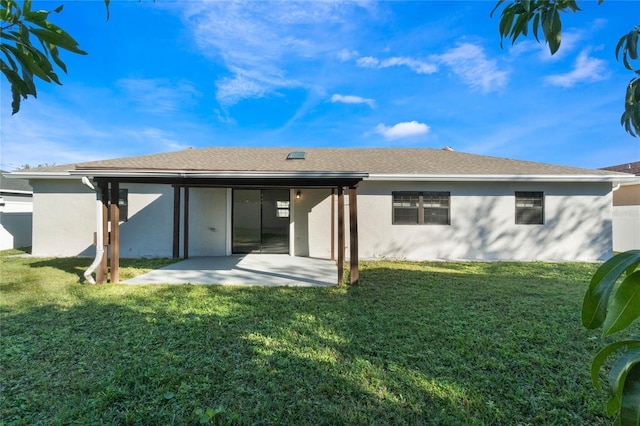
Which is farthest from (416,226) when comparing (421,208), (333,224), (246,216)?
(246,216)

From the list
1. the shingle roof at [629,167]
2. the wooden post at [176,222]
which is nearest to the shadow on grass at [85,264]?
the wooden post at [176,222]

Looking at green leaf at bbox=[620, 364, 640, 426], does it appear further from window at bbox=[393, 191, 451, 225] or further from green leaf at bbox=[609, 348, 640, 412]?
window at bbox=[393, 191, 451, 225]

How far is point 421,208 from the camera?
1004 centimetres

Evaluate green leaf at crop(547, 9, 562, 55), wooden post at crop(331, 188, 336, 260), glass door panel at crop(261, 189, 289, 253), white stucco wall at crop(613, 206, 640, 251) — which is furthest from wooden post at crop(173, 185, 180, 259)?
white stucco wall at crop(613, 206, 640, 251)

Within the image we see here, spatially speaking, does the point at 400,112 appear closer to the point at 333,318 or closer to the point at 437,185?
the point at 437,185

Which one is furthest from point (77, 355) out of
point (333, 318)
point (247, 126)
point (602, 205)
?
point (247, 126)

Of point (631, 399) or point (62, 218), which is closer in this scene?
point (631, 399)

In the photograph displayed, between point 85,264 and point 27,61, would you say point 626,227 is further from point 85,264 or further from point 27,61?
point 85,264

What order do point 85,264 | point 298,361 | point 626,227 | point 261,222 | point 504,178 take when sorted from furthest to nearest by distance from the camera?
point 626,227 → point 261,222 → point 504,178 → point 85,264 → point 298,361

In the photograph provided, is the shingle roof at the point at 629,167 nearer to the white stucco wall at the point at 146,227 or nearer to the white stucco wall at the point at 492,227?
the white stucco wall at the point at 492,227

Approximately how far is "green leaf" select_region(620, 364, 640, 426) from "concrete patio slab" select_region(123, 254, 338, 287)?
19.8 feet

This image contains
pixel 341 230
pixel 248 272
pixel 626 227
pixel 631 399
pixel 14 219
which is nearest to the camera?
pixel 631 399

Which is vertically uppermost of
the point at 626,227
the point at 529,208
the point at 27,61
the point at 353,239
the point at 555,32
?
the point at 555,32

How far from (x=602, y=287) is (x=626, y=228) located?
49.5ft
